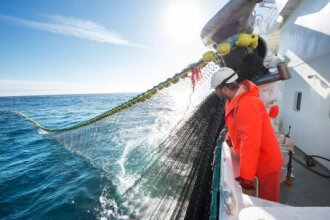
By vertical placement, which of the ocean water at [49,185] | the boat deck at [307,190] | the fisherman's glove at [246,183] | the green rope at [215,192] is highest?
the fisherman's glove at [246,183]

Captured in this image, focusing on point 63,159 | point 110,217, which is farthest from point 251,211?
point 63,159

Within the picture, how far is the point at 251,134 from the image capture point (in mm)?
1946

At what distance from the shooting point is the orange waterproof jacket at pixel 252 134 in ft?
6.28

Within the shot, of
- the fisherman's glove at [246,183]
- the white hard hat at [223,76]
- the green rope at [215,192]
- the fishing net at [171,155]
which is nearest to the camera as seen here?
the green rope at [215,192]

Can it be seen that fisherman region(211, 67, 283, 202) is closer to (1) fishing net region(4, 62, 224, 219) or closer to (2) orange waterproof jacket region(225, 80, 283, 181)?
(2) orange waterproof jacket region(225, 80, 283, 181)

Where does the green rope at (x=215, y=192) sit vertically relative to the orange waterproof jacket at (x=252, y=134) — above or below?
below

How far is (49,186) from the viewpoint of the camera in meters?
6.20

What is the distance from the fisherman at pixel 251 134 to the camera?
6.28 ft

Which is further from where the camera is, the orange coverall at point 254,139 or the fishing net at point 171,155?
the fishing net at point 171,155

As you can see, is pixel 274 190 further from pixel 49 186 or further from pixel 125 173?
pixel 49 186

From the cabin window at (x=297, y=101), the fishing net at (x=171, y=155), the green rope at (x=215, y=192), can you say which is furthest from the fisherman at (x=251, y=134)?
the cabin window at (x=297, y=101)

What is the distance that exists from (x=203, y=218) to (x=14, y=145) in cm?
1244

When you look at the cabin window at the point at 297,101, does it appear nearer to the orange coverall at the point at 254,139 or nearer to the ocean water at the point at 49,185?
the orange coverall at the point at 254,139

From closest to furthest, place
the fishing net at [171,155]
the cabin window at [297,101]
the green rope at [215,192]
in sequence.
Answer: the green rope at [215,192] → the fishing net at [171,155] → the cabin window at [297,101]
